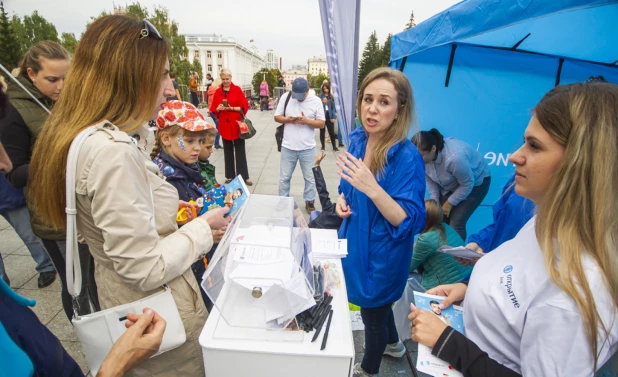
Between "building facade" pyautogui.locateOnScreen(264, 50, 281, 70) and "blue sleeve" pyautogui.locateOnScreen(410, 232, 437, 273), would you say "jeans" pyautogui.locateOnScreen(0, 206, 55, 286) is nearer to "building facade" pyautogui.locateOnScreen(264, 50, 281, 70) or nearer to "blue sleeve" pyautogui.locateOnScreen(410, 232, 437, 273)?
"blue sleeve" pyautogui.locateOnScreen(410, 232, 437, 273)

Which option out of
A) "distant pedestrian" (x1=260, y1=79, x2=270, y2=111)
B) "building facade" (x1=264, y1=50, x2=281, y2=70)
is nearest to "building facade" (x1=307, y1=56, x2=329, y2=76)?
"building facade" (x1=264, y1=50, x2=281, y2=70)

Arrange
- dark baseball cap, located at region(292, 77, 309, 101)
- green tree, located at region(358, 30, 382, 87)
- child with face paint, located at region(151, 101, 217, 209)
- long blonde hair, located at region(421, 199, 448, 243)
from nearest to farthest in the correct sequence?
1. child with face paint, located at region(151, 101, 217, 209)
2. long blonde hair, located at region(421, 199, 448, 243)
3. dark baseball cap, located at region(292, 77, 309, 101)
4. green tree, located at region(358, 30, 382, 87)

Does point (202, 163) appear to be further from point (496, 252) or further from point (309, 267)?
point (496, 252)

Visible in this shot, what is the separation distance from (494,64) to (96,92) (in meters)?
3.75

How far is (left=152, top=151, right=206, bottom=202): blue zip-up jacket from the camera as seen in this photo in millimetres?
2014

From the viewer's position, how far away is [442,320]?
124 centimetres

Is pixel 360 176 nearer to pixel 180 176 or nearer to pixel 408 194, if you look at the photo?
pixel 408 194

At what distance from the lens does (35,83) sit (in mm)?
2189

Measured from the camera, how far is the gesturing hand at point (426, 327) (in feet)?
3.74

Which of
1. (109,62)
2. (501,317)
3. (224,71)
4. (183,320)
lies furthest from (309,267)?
(224,71)

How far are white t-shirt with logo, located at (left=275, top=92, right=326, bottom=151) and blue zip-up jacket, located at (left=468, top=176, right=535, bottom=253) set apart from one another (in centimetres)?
310

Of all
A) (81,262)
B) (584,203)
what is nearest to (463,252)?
(584,203)

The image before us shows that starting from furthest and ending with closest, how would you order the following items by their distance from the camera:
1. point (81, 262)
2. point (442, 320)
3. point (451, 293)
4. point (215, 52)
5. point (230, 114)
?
point (215, 52) < point (230, 114) < point (81, 262) < point (451, 293) < point (442, 320)

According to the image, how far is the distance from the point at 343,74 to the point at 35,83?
88.3 inches
